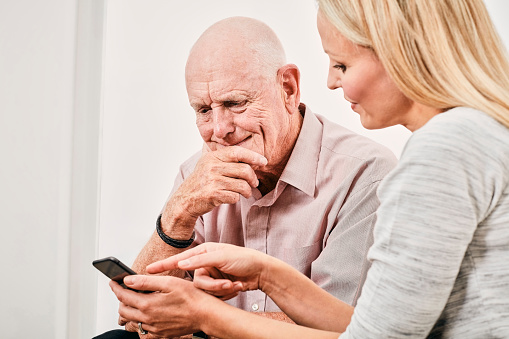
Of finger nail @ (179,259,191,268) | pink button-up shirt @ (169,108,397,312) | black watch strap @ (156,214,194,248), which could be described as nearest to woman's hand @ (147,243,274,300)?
finger nail @ (179,259,191,268)

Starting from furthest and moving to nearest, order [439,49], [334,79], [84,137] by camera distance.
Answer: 1. [84,137]
2. [334,79]
3. [439,49]

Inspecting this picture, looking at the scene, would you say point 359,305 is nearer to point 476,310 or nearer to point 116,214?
point 476,310

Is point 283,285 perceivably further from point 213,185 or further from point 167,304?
point 213,185

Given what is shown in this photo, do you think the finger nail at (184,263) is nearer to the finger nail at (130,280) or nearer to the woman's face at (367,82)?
the finger nail at (130,280)

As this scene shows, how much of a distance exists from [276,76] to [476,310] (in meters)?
1.08

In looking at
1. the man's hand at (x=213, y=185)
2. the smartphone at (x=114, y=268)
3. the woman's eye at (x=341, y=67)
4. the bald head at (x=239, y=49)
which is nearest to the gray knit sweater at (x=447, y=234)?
the woman's eye at (x=341, y=67)

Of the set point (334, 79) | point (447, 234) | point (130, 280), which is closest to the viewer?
point (447, 234)

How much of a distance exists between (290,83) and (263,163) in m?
0.29

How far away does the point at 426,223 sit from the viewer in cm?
85

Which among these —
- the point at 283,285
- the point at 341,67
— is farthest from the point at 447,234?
the point at 283,285

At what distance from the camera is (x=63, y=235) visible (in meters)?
2.64

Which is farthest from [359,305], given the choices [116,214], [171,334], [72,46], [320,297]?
[72,46]

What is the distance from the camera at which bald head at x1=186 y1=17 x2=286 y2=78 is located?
1739mm

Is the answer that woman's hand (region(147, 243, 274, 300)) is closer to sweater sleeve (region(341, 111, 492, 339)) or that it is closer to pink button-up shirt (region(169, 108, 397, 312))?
pink button-up shirt (region(169, 108, 397, 312))
